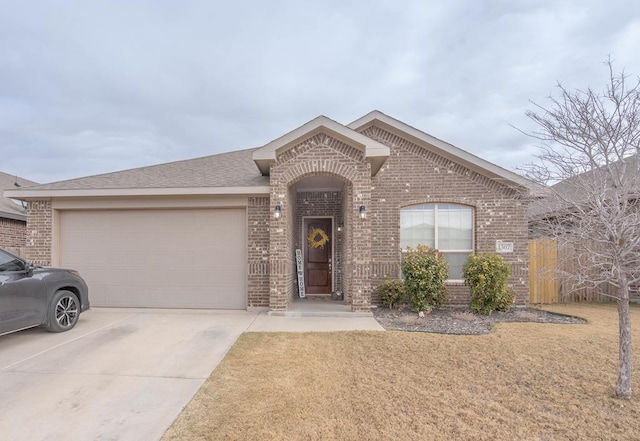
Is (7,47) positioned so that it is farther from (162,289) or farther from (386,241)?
(386,241)

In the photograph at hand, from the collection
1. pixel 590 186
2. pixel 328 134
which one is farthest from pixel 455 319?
pixel 328 134

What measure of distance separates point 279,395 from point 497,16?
961 centimetres

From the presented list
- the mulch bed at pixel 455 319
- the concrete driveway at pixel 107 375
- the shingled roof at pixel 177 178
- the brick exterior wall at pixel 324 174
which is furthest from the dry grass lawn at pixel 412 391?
the shingled roof at pixel 177 178

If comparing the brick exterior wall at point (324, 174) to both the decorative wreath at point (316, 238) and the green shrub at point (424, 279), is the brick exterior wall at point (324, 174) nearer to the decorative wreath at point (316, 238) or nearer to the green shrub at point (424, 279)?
the green shrub at point (424, 279)

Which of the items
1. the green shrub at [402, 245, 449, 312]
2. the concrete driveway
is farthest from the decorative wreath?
the concrete driveway

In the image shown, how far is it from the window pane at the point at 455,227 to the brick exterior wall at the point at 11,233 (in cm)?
1342

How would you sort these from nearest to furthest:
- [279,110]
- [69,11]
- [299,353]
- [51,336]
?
[299,353] < [51,336] < [69,11] < [279,110]

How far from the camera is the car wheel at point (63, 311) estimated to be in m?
5.41

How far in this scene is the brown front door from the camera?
946 cm

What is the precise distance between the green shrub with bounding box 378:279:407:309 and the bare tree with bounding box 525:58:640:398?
12.9 feet

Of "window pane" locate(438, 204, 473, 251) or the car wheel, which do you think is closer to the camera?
the car wheel

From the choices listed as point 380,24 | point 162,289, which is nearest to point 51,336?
point 162,289

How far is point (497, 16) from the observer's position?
790 cm

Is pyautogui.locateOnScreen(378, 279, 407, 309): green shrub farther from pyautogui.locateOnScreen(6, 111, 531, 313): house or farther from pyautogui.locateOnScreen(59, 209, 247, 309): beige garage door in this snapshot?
pyautogui.locateOnScreen(59, 209, 247, 309): beige garage door
